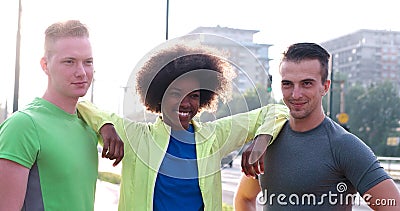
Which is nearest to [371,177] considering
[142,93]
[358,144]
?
[358,144]

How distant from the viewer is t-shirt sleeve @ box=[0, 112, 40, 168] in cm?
229

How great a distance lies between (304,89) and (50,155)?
4.31 ft

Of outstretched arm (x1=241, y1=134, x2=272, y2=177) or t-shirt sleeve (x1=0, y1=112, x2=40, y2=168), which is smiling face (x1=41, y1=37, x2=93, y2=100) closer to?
t-shirt sleeve (x1=0, y1=112, x2=40, y2=168)

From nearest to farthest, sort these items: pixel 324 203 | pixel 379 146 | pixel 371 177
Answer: pixel 371 177, pixel 324 203, pixel 379 146

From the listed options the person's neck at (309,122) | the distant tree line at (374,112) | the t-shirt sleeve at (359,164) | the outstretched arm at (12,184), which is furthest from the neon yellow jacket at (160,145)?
the distant tree line at (374,112)

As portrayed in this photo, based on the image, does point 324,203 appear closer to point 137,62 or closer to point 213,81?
point 213,81

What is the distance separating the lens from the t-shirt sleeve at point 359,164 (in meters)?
2.65

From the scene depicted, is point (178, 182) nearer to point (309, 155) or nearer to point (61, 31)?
point (309, 155)

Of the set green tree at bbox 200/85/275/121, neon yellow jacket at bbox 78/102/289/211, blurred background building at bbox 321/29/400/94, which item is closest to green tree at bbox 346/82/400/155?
blurred background building at bbox 321/29/400/94

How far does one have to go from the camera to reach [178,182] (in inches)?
108

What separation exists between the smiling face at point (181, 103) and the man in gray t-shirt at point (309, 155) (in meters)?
0.35

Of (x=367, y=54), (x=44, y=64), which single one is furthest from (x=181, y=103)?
(x=367, y=54)

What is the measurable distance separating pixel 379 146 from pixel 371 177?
49.0 m

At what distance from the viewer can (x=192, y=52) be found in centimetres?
303
